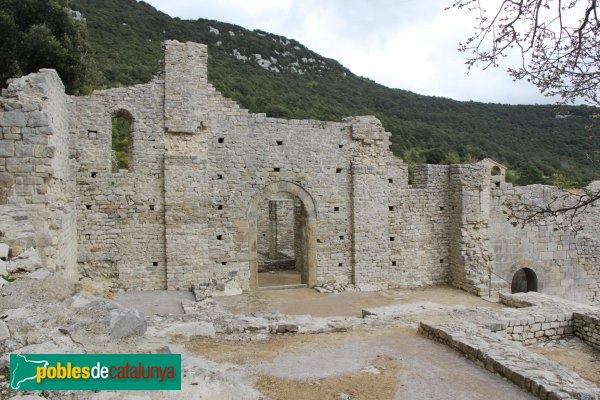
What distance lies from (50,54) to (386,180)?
485 inches

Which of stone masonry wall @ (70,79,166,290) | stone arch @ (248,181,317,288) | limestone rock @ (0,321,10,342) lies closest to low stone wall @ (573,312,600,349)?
stone arch @ (248,181,317,288)

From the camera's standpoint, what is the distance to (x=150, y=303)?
10.8 metres

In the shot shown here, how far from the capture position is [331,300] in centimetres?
1259

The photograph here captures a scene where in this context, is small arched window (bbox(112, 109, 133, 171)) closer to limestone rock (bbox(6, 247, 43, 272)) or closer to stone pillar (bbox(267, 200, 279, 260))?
stone pillar (bbox(267, 200, 279, 260))

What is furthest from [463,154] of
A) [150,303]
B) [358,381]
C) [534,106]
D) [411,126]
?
[358,381]

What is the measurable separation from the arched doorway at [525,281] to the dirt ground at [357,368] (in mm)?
10371

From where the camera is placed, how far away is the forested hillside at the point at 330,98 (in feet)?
109

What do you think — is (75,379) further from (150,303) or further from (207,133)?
(207,133)

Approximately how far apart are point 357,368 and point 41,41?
1568cm

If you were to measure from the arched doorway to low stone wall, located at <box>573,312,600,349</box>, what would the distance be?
632 centimetres

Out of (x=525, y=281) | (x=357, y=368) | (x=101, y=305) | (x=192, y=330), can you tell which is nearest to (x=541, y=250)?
(x=525, y=281)

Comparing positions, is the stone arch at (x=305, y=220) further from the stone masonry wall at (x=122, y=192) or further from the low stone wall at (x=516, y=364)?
the low stone wall at (x=516, y=364)

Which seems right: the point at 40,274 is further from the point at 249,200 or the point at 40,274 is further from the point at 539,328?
the point at 539,328

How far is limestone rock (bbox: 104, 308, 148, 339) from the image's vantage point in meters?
5.17
